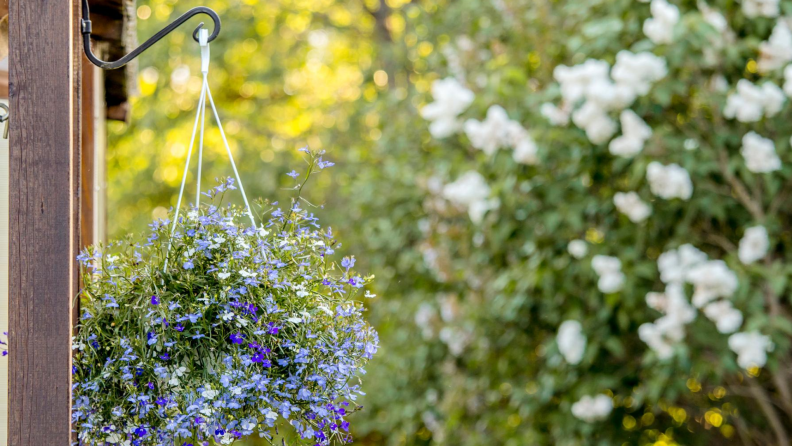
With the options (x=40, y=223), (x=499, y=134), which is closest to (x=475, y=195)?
(x=499, y=134)

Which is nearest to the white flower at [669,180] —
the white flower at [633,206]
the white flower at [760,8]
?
the white flower at [633,206]

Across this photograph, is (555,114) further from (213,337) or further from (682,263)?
(213,337)

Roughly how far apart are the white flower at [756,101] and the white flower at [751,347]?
0.73 metres

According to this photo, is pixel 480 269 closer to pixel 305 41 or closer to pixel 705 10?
pixel 705 10

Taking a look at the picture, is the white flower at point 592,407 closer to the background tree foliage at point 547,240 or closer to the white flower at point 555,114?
the background tree foliage at point 547,240

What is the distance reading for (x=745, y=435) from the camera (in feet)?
11.8

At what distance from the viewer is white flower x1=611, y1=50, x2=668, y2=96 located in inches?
111

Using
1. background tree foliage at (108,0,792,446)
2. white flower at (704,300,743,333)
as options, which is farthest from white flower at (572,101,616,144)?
white flower at (704,300,743,333)

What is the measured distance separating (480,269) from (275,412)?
9.00ft

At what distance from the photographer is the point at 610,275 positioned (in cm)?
292

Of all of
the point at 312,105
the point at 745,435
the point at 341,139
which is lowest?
the point at 745,435

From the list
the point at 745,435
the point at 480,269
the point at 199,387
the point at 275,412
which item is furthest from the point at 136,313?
the point at 745,435

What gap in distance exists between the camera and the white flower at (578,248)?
308cm

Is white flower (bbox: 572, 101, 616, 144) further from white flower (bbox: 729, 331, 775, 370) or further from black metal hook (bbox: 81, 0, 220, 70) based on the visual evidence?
black metal hook (bbox: 81, 0, 220, 70)
